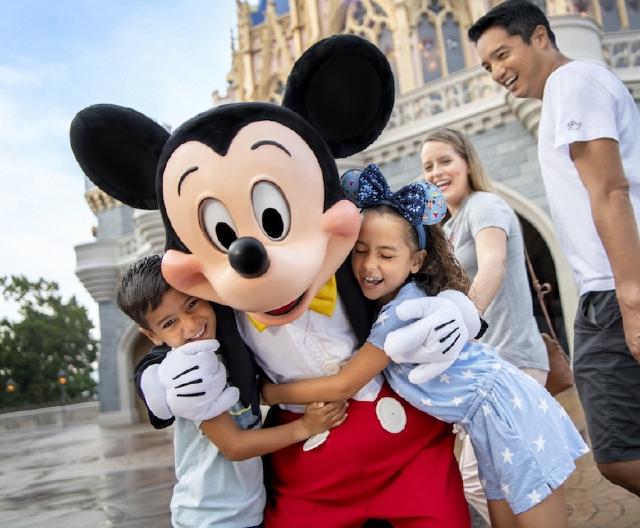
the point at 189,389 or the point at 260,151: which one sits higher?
the point at 260,151

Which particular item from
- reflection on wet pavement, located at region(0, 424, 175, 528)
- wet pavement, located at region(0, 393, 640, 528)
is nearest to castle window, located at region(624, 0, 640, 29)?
wet pavement, located at region(0, 393, 640, 528)

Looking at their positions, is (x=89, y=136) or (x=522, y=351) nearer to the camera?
(x=89, y=136)

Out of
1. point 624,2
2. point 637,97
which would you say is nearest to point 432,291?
point 637,97

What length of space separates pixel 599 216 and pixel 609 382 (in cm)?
40

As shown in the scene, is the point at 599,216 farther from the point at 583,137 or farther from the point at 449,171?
the point at 449,171

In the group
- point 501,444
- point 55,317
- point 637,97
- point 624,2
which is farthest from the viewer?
point 55,317

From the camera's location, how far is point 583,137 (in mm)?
1376

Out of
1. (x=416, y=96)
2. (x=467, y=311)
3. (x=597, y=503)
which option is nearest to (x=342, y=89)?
(x=467, y=311)

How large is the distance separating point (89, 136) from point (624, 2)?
33.6 ft

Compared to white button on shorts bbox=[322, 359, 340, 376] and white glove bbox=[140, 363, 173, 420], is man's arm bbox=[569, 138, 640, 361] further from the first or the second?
white glove bbox=[140, 363, 173, 420]

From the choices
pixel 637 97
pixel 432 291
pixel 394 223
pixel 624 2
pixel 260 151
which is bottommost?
pixel 432 291

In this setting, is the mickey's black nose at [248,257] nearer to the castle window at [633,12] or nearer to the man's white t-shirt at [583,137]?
the man's white t-shirt at [583,137]

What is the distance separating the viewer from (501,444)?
3.86ft

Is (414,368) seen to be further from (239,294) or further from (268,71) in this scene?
(268,71)
